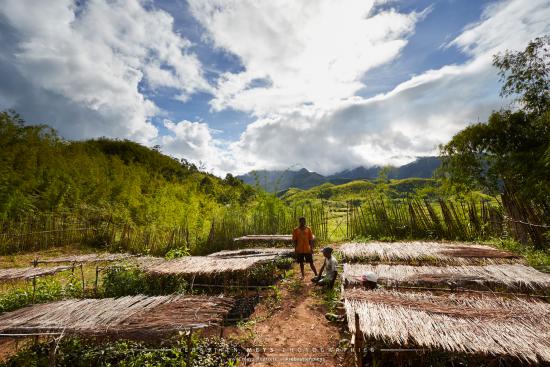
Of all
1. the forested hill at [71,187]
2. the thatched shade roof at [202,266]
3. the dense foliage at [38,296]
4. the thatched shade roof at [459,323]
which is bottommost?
the dense foliage at [38,296]

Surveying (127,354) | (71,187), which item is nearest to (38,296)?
(127,354)

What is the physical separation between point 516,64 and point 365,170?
148 metres

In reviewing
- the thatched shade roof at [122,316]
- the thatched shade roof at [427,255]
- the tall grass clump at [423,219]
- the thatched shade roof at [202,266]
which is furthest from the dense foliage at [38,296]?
the tall grass clump at [423,219]

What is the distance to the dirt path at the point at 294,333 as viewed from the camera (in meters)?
3.65

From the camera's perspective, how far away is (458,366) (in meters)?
3.22

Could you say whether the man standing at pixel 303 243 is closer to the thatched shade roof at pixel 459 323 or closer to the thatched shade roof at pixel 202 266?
the thatched shade roof at pixel 202 266

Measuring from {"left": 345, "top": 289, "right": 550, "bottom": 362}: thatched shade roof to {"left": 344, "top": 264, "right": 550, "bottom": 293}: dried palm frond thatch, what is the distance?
0.71 m

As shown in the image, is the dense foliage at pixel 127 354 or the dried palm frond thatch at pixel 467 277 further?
the dried palm frond thatch at pixel 467 277

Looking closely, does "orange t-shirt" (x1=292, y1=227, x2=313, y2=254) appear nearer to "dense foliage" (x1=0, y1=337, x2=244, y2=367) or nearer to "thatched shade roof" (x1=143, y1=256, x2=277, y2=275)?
"thatched shade roof" (x1=143, y1=256, x2=277, y2=275)

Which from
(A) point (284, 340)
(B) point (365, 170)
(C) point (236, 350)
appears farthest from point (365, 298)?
(B) point (365, 170)

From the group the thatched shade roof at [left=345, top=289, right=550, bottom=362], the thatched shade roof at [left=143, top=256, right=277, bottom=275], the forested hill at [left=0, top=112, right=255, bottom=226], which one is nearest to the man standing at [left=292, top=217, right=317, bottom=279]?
the thatched shade roof at [left=143, top=256, right=277, bottom=275]

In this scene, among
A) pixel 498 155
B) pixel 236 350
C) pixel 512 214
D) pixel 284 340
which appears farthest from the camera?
pixel 498 155

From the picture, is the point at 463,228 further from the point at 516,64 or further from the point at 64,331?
the point at 64,331

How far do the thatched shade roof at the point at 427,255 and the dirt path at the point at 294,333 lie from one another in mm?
1255
